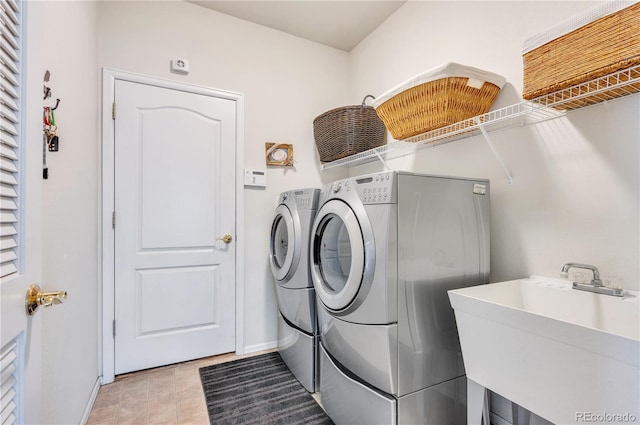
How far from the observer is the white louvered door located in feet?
2.11

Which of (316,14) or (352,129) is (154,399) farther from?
(316,14)

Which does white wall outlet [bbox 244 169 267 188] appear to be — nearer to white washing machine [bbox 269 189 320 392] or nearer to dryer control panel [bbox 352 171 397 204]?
white washing machine [bbox 269 189 320 392]

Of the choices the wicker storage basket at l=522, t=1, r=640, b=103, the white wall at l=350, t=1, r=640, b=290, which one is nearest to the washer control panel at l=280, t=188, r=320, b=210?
the white wall at l=350, t=1, r=640, b=290

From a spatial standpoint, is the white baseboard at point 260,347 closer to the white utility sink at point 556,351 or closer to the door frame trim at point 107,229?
the door frame trim at point 107,229

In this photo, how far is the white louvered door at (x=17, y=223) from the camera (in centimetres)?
64

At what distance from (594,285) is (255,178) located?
2.12 meters

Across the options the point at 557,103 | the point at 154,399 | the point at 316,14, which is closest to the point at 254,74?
the point at 316,14

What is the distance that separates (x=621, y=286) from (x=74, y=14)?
8.65 ft

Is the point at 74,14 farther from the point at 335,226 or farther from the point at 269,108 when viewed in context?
the point at 335,226

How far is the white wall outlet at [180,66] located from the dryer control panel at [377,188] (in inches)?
66.9

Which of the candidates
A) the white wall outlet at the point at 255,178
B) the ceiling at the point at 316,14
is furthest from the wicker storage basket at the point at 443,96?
the white wall outlet at the point at 255,178

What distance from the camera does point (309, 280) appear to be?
1900mm

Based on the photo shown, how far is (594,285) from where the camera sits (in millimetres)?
1194

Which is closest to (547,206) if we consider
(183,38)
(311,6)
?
(311,6)
